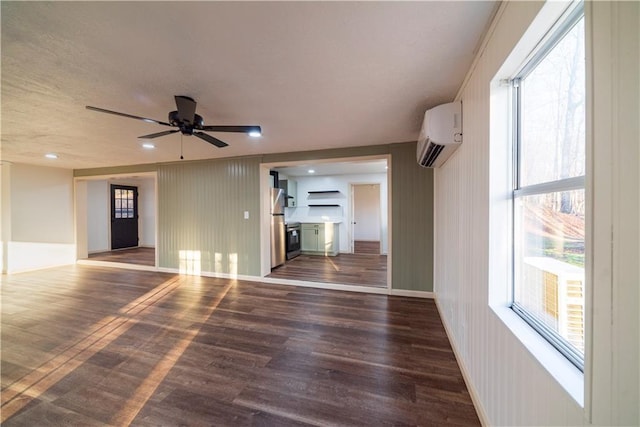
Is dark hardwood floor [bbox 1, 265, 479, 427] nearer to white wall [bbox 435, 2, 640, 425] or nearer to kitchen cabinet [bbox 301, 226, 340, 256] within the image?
white wall [bbox 435, 2, 640, 425]

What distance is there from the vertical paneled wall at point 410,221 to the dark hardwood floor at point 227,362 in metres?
0.37

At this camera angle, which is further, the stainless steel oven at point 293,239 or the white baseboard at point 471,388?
the stainless steel oven at point 293,239

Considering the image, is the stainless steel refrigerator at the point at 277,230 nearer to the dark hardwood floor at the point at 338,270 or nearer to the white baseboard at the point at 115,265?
the dark hardwood floor at the point at 338,270

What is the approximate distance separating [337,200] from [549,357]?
6.54 metres

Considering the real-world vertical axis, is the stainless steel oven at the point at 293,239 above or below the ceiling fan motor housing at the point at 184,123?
below

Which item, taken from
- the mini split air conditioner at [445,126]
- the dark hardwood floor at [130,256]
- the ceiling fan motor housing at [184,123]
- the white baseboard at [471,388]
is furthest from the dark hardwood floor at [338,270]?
the dark hardwood floor at [130,256]

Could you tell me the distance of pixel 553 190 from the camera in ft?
3.26

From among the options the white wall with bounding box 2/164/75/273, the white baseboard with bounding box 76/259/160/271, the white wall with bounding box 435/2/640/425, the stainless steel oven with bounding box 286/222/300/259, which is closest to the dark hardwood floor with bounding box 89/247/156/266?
the white baseboard with bounding box 76/259/160/271

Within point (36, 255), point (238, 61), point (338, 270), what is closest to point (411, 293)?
point (338, 270)

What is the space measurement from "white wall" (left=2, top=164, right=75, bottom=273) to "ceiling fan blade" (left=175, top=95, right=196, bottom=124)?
5.66 meters

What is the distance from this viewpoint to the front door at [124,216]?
764 cm

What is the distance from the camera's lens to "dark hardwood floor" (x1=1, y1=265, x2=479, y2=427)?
157 centimetres

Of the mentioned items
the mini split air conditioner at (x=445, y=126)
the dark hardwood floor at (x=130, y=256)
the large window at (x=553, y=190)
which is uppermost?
the mini split air conditioner at (x=445, y=126)

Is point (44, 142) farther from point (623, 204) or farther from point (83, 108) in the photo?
point (623, 204)
